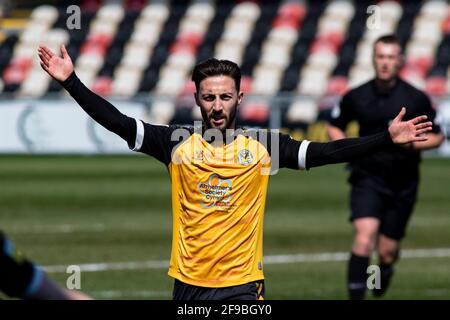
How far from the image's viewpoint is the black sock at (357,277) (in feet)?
32.9

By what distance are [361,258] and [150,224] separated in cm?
683

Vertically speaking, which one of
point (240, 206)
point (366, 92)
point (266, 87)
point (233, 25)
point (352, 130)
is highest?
point (233, 25)

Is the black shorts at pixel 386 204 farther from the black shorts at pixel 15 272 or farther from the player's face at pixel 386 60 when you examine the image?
the black shorts at pixel 15 272

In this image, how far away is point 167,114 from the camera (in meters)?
28.5

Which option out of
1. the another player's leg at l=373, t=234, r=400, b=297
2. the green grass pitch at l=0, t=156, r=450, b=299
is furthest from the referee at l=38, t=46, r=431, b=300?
the another player's leg at l=373, t=234, r=400, b=297

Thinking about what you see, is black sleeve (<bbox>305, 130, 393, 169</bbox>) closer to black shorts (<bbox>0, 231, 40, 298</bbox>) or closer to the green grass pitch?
black shorts (<bbox>0, 231, 40, 298</bbox>)

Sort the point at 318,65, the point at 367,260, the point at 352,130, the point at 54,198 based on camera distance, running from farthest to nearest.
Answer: the point at 318,65
the point at 352,130
the point at 54,198
the point at 367,260

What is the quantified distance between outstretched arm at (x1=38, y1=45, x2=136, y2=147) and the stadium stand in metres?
26.5

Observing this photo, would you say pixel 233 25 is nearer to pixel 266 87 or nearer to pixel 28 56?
pixel 266 87

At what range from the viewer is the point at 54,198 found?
20000 mm

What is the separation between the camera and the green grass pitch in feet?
37.6

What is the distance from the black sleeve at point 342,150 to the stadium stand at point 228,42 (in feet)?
86.0
